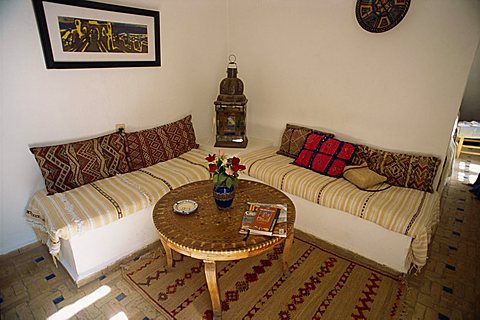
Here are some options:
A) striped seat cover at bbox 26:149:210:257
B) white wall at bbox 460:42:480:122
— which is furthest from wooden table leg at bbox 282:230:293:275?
white wall at bbox 460:42:480:122

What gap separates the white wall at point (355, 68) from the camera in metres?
2.17

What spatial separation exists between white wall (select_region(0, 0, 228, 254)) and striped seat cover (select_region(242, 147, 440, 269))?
123 cm

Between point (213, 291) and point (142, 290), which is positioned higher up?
point (213, 291)

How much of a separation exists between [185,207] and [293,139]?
1.60m

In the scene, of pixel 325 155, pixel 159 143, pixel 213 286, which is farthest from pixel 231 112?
pixel 213 286

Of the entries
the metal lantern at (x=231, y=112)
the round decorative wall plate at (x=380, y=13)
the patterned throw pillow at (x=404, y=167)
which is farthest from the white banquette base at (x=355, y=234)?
the round decorative wall plate at (x=380, y=13)

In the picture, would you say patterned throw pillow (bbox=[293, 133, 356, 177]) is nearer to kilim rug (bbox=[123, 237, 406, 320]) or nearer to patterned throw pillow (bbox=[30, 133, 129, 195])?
kilim rug (bbox=[123, 237, 406, 320])

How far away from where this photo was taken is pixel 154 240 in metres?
2.42

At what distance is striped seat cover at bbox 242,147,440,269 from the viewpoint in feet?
6.45

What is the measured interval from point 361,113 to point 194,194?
1.77 m

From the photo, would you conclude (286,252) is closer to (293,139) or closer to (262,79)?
(293,139)

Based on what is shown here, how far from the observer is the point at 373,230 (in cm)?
217

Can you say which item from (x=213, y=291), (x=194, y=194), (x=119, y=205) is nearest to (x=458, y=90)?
(x=194, y=194)

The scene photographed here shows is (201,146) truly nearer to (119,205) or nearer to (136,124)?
(136,124)
